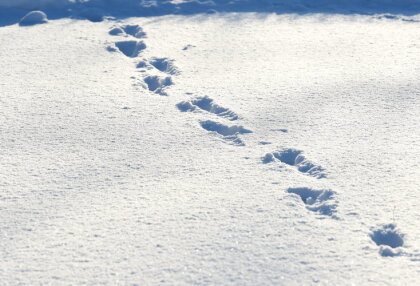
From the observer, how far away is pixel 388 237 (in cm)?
221

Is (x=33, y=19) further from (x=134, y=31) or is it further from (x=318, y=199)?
(x=318, y=199)

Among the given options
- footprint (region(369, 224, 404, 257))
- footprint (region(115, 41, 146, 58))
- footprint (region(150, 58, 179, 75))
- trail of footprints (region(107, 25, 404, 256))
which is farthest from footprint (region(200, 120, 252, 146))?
footprint (region(115, 41, 146, 58))

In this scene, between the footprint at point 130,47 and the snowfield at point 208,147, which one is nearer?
the snowfield at point 208,147


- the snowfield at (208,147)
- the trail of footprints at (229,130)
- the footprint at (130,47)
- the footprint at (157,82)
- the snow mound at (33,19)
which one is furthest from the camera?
the snow mound at (33,19)

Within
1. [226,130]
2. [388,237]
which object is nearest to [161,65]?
[226,130]

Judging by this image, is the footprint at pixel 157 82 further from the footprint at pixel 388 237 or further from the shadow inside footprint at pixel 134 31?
the footprint at pixel 388 237

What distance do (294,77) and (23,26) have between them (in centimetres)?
186

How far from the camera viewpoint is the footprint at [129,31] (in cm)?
406

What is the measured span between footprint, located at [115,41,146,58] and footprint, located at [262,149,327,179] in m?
1.44

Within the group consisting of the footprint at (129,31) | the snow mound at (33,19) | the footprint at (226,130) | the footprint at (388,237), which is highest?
the footprint at (129,31)

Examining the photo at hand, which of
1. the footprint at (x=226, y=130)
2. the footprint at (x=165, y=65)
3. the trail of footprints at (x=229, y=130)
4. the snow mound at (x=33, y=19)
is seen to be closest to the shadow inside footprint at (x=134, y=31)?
the trail of footprints at (x=229, y=130)

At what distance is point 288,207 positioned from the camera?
2.37m

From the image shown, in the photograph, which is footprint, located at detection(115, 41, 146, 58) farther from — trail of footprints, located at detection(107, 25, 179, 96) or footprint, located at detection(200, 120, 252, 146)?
footprint, located at detection(200, 120, 252, 146)

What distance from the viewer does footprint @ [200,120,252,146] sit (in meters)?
2.92
